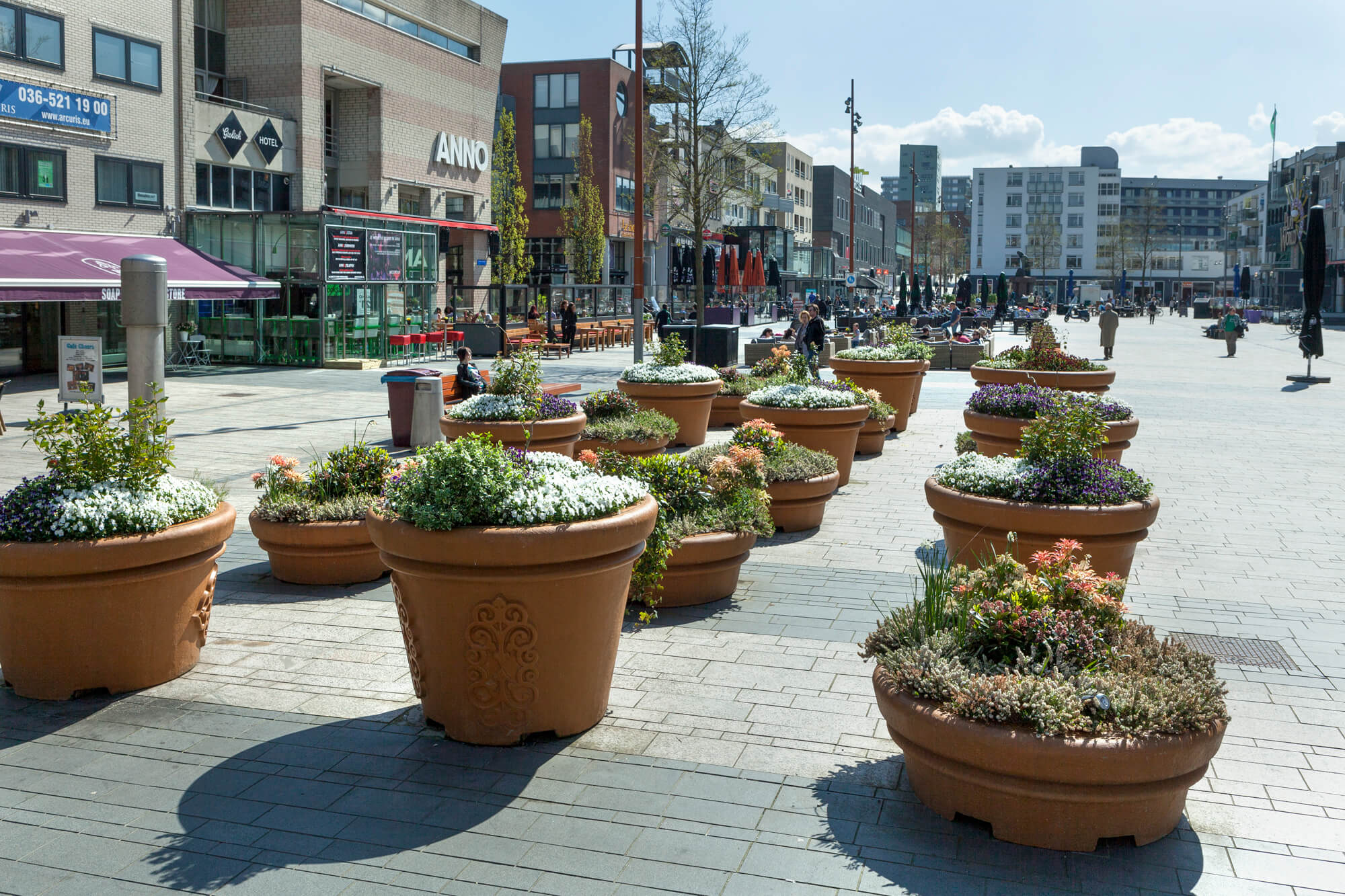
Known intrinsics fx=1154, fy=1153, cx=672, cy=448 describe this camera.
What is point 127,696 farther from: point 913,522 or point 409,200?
point 409,200

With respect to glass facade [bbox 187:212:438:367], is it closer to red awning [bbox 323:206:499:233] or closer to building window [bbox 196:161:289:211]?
red awning [bbox 323:206:499:233]

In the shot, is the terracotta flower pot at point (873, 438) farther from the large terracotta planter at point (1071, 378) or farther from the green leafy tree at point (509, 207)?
the green leafy tree at point (509, 207)

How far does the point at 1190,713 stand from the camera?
391cm

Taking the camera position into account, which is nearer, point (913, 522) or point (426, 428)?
point (913, 522)

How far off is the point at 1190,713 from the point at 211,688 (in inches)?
171

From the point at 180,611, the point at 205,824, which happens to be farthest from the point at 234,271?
the point at 205,824

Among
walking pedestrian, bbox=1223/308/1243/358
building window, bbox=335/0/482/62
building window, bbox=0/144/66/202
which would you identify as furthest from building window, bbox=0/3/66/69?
walking pedestrian, bbox=1223/308/1243/358

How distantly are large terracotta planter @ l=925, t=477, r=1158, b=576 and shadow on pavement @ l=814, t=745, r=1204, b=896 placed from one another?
2522 millimetres

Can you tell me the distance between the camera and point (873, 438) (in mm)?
14320

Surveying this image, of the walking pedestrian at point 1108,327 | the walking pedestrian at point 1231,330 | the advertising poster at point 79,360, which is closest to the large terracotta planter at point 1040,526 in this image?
the advertising poster at point 79,360

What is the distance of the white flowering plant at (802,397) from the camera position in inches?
444

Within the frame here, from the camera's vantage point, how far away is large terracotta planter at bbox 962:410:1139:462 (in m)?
8.88

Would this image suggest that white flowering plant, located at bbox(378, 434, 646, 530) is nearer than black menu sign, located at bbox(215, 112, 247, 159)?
Yes

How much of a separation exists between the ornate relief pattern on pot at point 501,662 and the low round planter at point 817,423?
655 cm
